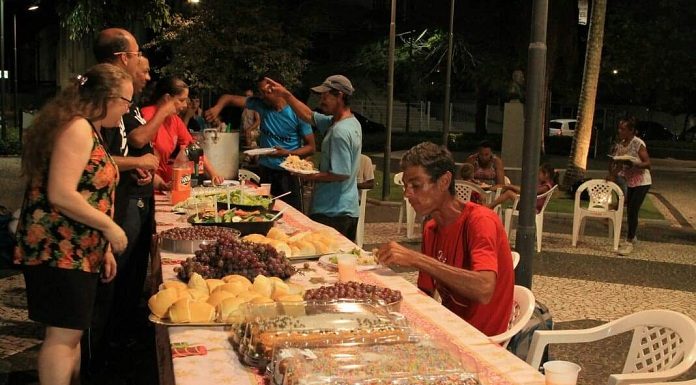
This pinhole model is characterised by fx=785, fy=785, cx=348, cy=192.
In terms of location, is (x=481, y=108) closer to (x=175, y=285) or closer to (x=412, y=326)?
(x=175, y=285)

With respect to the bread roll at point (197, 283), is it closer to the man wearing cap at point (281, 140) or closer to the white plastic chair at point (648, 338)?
the white plastic chair at point (648, 338)

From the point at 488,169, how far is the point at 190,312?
8.63 m

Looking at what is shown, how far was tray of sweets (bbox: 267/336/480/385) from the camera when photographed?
2240mm

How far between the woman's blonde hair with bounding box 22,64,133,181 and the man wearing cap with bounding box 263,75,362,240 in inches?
85.4

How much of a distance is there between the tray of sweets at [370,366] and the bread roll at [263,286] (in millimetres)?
919

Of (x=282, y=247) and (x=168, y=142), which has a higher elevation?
(x=168, y=142)

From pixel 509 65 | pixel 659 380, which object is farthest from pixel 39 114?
pixel 509 65

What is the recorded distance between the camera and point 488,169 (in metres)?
11.3

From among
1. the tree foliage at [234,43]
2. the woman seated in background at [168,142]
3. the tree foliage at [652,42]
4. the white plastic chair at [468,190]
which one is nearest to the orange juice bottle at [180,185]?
the woman seated in background at [168,142]

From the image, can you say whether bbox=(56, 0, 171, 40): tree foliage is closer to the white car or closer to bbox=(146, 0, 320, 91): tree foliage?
bbox=(146, 0, 320, 91): tree foliage

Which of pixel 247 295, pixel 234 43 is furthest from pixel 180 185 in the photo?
pixel 234 43

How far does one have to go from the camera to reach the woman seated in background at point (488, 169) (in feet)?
36.8

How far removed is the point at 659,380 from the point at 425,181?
133cm

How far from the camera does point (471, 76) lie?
35.8 meters
